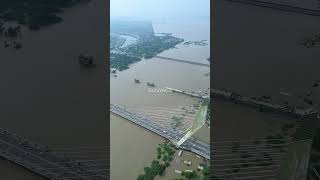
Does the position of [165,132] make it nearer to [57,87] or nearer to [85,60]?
[57,87]

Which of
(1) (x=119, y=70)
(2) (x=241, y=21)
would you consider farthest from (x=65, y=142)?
(2) (x=241, y=21)

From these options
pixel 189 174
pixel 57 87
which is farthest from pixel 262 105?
pixel 57 87

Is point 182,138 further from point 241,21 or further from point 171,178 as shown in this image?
point 241,21

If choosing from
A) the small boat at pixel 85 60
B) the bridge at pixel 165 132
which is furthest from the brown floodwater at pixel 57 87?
the bridge at pixel 165 132

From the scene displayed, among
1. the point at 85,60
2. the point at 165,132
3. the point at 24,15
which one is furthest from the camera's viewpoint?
the point at 24,15

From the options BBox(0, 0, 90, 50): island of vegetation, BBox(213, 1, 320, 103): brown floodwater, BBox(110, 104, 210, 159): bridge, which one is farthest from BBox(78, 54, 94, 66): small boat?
BBox(213, 1, 320, 103): brown floodwater

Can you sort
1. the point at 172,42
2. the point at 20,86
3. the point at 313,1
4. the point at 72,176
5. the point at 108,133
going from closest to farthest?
the point at 72,176 < the point at 108,133 < the point at 20,86 < the point at 313,1 < the point at 172,42
